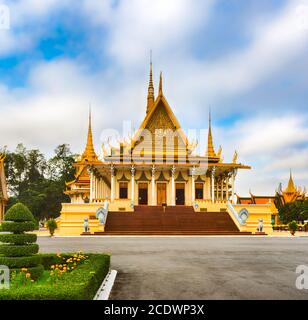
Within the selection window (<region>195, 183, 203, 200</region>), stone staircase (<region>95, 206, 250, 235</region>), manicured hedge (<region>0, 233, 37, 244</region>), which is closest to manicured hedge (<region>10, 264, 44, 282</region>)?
manicured hedge (<region>0, 233, 37, 244</region>)

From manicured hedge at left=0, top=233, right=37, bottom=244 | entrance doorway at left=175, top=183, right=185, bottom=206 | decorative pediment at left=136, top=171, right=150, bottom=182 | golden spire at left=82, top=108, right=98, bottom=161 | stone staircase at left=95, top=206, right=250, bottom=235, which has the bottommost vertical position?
stone staircase at left=95, top=206, right=250, bottom=235

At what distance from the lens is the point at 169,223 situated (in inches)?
1125

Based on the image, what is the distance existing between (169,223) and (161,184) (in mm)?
10257

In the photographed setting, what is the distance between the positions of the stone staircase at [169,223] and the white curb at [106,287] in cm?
1742

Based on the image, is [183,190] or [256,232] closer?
[256,232]

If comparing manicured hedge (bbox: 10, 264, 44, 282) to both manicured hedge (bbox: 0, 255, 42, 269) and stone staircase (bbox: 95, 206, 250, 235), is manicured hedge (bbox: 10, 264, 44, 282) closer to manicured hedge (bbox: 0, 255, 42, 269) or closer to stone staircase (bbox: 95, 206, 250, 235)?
manicured hedge (bbox: 0, 255, 42, 269)

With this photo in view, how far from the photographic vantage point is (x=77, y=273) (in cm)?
718

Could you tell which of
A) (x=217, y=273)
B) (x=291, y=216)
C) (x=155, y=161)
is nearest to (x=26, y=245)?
(x=217, y=273)

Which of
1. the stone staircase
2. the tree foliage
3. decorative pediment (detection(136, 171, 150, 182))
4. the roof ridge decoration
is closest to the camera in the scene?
the stone staircase

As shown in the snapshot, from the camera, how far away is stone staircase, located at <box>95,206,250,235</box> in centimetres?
2689

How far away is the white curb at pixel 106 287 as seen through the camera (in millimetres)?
6746

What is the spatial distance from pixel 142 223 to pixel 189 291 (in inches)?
846

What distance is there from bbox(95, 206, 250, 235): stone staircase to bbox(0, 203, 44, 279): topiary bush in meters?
18.1
